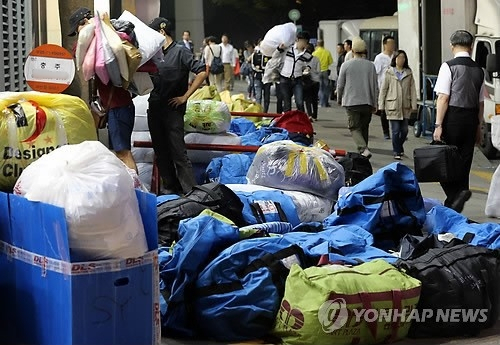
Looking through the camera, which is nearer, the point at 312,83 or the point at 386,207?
the point at 386,207

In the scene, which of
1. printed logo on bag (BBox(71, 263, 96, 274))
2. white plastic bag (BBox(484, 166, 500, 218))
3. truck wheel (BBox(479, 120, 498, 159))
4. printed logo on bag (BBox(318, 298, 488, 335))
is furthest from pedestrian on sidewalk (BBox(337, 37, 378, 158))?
printed logo on bag (BBox(71, 263, 96, 274))

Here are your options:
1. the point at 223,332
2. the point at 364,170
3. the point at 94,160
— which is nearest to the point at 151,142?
the point at 364,170

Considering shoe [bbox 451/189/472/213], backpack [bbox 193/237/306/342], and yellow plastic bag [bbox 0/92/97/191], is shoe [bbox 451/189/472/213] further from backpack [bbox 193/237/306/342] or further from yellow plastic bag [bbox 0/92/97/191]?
yellow plastic bag [bbox 0/92/97/191]

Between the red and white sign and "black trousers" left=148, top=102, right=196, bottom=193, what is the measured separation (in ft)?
8.54

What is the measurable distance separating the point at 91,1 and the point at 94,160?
30.5 feet

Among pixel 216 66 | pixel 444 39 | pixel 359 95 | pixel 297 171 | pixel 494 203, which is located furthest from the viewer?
pixel 216 66

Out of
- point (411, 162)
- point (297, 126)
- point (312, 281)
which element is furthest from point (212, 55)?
point (312, 281)

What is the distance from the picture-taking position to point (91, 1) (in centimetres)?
1377

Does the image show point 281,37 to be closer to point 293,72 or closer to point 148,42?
point 293,72

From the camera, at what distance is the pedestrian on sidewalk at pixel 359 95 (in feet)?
49.4

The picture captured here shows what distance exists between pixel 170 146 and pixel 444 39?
9132 mm

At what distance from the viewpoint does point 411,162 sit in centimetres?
1638

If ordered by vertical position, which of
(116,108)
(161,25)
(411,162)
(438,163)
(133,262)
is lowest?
(411,162)

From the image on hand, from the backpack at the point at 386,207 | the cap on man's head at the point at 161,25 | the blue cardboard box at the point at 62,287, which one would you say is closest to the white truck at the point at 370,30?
the cap on man's head at the point at 161,25
